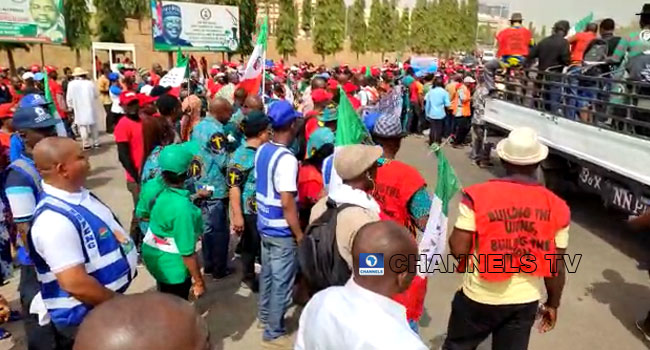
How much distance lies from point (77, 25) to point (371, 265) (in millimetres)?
41641

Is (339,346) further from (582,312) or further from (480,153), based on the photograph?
(480,153)

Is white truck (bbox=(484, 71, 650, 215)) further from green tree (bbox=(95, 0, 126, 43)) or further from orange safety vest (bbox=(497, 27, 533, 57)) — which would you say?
green tree (bbox=(95, 0, 126, 43))

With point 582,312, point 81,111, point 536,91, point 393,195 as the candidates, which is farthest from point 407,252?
point 81,111

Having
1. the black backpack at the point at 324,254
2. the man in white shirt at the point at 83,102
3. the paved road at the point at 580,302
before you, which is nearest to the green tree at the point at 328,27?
the man in white shirt at the point at 83,102

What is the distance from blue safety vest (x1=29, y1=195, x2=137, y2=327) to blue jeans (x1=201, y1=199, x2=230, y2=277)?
227cm

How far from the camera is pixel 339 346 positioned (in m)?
1.61

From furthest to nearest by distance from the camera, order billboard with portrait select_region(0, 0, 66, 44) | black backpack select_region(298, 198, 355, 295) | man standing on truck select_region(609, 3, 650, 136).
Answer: billboard with portrait select_region(0, 0, 66, 44), man standing on truck select_region(609, 3, 650, 136), black backpack select_region(298, 198, 355, 295)

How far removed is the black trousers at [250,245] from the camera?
443 cm

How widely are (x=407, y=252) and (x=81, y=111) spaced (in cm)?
1029

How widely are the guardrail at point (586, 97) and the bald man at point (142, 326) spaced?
5.25m

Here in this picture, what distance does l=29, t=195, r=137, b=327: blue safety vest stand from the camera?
7.16ft

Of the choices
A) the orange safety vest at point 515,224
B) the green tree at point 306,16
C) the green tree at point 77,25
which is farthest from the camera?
the green tree at point 306,16

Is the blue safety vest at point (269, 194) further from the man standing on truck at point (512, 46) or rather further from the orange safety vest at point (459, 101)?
the orange safety vest at point (459, 101)

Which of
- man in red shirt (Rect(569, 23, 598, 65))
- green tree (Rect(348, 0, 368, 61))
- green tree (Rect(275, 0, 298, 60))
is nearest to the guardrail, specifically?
man in red shirt (Rect(569, 23, 598, 65))
